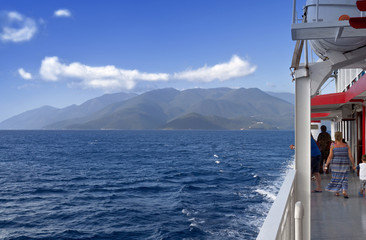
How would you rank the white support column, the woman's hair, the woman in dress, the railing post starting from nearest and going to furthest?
the railing post, the white support column, the woman's hair, the woman in dress

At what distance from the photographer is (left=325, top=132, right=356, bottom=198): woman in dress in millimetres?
7719

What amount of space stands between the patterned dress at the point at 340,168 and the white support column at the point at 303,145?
3314 mm

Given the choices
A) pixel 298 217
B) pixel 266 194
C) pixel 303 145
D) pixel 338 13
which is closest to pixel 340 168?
pixel 303 145

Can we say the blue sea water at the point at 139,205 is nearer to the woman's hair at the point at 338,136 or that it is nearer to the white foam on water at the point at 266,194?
the white foam on water at the point at 266,194

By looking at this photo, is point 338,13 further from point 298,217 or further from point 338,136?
point 298,217

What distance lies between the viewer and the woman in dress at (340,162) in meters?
7.72

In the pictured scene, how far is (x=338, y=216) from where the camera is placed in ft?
20.7

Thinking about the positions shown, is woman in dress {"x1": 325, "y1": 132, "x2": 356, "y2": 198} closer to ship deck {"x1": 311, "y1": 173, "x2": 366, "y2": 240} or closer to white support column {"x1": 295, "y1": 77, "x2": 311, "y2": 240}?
ship deck {"x1": 311, "y1": 173, "x2": 366, "y2": 240}

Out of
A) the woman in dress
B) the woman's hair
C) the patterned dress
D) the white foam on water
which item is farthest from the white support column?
the white foam on water

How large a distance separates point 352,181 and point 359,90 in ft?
11.7

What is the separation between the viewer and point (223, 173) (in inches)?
1265

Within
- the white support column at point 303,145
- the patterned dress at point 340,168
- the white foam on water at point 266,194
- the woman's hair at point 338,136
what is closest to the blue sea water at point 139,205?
the white foam on water at point 266,194

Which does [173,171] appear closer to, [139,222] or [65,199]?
[65,199]

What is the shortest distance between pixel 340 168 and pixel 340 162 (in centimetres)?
13
